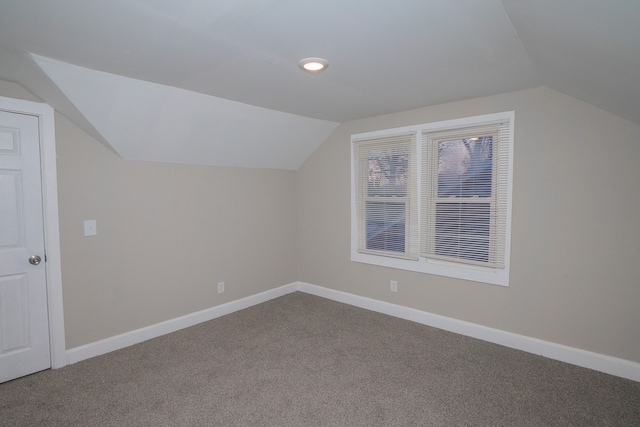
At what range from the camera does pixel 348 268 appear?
4.31 meters

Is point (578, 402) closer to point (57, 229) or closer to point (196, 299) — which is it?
point (196, 299)

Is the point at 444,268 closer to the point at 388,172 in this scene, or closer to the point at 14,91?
the point at 388,172

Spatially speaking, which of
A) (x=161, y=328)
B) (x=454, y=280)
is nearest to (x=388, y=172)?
(x=454, y=280)

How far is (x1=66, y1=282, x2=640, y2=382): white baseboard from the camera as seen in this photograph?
2.68 metres

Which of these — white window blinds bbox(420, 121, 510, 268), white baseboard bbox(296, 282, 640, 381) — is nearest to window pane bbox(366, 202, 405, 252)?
white window blinds bbox(420, 121, 510, 268)

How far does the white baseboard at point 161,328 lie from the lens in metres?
2.90

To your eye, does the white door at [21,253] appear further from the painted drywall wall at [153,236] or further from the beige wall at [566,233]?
the beige wall at [566,233]

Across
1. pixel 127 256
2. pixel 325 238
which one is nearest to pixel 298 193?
pixel 325 238

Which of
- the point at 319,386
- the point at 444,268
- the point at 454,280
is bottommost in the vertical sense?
the point at 319,386

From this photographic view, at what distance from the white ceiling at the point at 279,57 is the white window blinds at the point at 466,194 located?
16.9 inches

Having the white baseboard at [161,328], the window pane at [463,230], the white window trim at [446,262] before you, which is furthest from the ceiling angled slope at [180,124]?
the window pane at [463,230]

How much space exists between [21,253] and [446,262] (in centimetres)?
377

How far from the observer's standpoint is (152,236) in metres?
3.33

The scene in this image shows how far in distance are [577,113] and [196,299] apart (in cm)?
402
